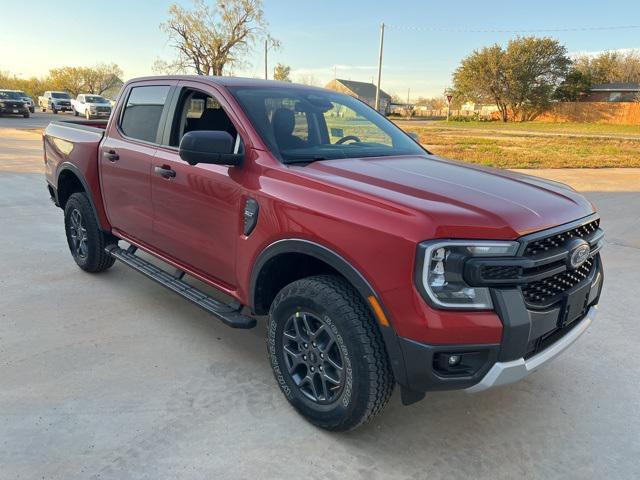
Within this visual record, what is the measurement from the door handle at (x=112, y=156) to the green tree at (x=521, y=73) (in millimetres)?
57741

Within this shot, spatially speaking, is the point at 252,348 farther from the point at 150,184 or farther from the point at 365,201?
the point at 365,201

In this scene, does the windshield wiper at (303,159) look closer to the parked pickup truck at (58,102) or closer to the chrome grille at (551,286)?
the chrome grille at (551,286)

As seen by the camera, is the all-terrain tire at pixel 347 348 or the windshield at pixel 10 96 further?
the windshield at pixel 10 96

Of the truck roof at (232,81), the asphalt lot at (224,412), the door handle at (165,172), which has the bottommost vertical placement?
the asphalt lot at (224,412)

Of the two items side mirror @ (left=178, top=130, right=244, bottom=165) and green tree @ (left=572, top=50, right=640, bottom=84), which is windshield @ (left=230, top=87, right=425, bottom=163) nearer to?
side mirror @ (left=178, top=130, right=244, bottom=165)

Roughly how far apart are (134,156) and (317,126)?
1.46 meters

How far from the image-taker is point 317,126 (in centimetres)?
357

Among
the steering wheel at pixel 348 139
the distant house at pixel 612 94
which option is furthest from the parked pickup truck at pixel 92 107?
the distant house at pixel 612 94

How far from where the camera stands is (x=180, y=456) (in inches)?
96.9

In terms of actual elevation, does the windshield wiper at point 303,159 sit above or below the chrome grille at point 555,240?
above

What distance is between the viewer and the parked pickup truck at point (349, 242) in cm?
216

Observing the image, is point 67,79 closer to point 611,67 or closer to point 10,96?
point 10,96

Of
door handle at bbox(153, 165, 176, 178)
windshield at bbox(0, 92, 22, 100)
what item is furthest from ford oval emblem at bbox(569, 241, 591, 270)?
windshield at bbox(0, 92, 22, 100)

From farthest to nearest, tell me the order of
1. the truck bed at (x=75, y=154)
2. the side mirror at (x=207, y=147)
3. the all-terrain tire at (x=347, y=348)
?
the truck bed at (x=75, y=154), the side mirror at (x=207, y=147), the all-terrain tire at (x=347, y=348)
